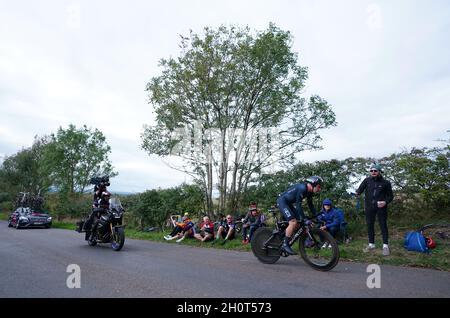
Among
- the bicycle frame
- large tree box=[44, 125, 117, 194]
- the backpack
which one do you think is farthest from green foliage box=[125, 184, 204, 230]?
large tree box=[44, 125, 117, 194]

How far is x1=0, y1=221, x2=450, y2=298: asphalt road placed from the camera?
14.3 feet

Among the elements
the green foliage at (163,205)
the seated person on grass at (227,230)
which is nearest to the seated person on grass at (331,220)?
the seated person on grass at (227,230)

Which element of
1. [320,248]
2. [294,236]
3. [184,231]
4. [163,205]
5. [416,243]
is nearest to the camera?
[320,248]

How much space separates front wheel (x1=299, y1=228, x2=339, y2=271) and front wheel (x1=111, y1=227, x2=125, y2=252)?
516cm

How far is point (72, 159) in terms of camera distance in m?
32.2

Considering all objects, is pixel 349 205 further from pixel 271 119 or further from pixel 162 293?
pixel 162 293

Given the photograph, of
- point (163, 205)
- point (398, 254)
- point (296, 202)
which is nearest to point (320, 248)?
point (296, 202)

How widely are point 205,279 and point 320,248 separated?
230 cm

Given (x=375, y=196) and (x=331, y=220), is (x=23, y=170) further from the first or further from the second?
(x=375, y=196)

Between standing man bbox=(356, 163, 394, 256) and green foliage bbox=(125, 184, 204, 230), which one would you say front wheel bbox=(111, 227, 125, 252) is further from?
standing man bbox=(356, 163, 394, 256)
